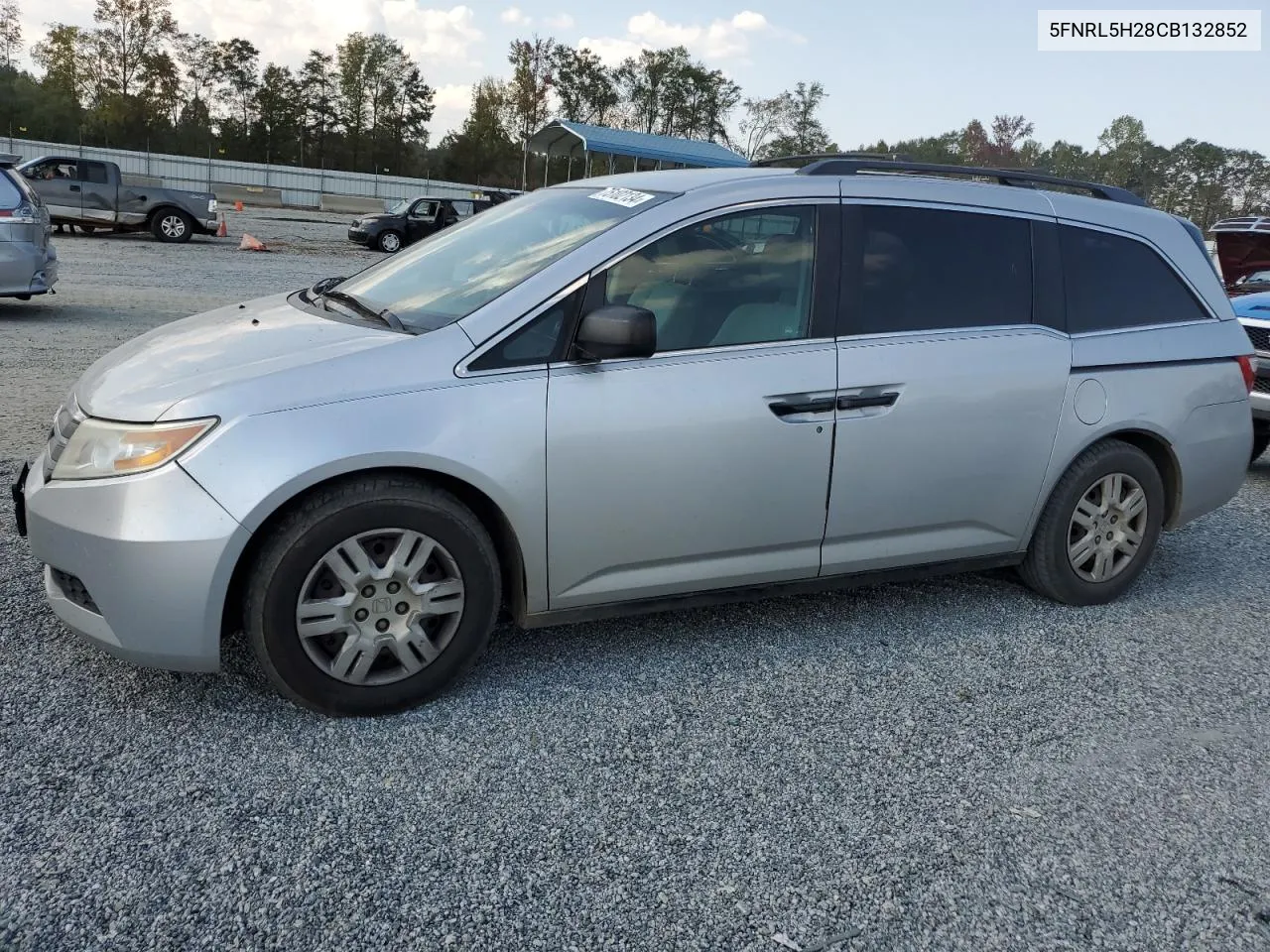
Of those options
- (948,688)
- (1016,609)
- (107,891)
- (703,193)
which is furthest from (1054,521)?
(107,891)

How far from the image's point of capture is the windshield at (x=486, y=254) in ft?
11.3

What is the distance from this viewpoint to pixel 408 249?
442cm

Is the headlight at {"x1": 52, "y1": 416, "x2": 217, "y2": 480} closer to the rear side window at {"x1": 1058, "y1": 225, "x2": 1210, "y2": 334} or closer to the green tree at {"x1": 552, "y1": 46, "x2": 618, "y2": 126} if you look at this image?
the rear side window at {"x1": 1058, "y1": 225, "x2": 1210, "y2": 334}

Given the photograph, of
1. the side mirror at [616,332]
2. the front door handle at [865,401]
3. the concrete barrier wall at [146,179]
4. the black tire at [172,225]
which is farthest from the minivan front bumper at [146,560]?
the concrete barrier wall at [146,179]

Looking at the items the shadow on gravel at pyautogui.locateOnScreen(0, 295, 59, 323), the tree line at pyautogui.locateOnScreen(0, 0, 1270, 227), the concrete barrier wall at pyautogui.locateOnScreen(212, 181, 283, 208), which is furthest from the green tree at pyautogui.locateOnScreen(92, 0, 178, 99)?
the shadow on gravel at pyautogui.locateOnScreen(0, 295, 59, 323)

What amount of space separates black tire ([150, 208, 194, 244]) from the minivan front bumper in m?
20.9

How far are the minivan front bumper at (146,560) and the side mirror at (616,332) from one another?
3.86 feet

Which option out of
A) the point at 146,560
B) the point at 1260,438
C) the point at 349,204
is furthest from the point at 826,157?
the point at 349,204

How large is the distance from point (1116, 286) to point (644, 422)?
232 cm

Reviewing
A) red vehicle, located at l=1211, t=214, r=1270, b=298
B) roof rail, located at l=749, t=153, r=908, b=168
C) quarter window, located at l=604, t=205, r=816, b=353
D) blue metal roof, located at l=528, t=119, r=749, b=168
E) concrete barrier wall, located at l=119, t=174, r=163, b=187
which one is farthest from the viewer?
concrete barrier wall, located at l=119, t=174, r=163, b=187

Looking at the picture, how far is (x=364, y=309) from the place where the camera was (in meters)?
3.68

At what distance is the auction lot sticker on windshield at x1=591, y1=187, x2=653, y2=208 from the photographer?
361 cm

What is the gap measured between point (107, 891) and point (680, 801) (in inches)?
56.6

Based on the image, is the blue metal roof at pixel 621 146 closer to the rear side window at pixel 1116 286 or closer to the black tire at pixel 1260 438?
the black tire at pixel 1260 438
